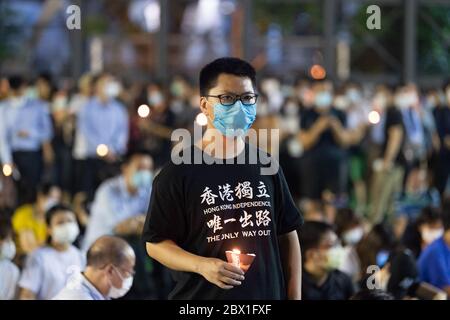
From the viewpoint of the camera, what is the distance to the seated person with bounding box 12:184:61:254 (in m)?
9.23

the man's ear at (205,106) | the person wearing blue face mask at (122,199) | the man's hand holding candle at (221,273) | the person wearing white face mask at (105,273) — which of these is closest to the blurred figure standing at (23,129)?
the person wearing blue face mask at (122,199)

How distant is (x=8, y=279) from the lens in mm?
7738

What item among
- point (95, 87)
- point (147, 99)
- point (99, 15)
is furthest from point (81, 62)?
point (95, 87)

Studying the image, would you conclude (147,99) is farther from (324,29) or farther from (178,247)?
(178,247)

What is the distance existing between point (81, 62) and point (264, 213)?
14.5m

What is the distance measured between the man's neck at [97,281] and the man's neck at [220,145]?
1.34m

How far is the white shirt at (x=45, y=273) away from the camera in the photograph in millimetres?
7828

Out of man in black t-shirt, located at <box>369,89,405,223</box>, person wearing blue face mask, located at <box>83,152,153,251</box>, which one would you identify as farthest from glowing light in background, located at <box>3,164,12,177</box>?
man in black t-shirt, located at <box>369,89,405,223</box>

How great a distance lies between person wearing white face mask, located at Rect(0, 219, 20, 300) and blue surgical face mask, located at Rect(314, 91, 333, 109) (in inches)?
305

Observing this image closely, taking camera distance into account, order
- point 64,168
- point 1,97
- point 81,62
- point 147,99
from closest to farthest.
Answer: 1. point 1,97
2. point 64,168
3. point 147,99
4. point 81,62

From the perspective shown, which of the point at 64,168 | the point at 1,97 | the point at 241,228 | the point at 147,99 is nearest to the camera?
the point at 241,228

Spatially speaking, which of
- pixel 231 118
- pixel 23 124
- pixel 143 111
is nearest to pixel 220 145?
pixel 231 118

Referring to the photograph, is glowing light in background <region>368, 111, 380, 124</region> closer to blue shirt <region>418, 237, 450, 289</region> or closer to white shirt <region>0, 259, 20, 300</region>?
blue shirt <region>418, 237, 450, 289</region>

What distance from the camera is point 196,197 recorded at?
204 inches
